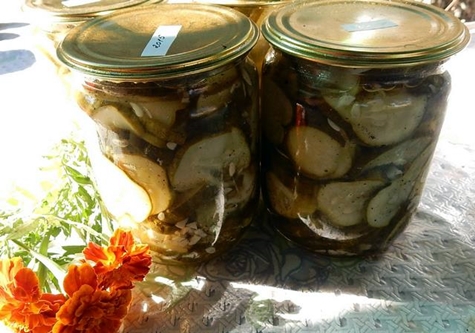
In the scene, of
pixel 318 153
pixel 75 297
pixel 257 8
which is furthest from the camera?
pixel 257 8

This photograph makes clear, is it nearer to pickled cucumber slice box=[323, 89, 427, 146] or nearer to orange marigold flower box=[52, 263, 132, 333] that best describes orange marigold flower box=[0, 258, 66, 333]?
orange marigold flower box=[52, 263, 132, 333]

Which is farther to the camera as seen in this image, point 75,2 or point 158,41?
point 75,2

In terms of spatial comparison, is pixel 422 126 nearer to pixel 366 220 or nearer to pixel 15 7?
pixel 366 220

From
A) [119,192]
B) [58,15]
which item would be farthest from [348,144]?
[58,15]

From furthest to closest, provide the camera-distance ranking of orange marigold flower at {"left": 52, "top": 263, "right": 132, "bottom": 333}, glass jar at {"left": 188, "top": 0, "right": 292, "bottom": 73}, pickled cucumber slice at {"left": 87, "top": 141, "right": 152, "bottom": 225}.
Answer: glass jar at {"left": 188, "top": 0, "right": 292, "bottom": 73} → pickled cucumber slice at {"left": 87, "top": 141, "right": 152, "bottom": 225} → orange marigold flower at {"left": 52, "top": 263, "right": 132, "bottom": 333}

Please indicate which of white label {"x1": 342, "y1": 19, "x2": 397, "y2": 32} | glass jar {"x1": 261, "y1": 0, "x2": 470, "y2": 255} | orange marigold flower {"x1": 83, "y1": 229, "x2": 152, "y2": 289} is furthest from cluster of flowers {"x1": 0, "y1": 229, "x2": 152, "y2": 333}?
white label {"x1": 342, "y1": 19, "x2": 397, "y2": 32}

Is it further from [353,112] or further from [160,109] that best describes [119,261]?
[353,112]

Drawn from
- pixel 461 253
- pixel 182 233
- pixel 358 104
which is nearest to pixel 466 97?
pixel 461 253
